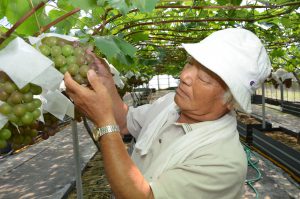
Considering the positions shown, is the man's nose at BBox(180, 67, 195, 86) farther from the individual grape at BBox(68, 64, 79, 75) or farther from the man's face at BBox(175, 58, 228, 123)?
the individual grape at BBox(68, 64, 79, 75)

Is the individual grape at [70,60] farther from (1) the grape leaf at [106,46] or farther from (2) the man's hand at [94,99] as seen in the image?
(1) the grape leaf at [106,46]

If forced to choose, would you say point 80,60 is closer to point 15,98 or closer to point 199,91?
point 15,98

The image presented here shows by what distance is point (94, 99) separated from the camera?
56.7 inches

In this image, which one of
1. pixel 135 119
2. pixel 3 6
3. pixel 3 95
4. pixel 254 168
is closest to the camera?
pixel 3 95

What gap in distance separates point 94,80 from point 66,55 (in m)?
0.16

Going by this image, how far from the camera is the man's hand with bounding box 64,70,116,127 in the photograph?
53.5 inches

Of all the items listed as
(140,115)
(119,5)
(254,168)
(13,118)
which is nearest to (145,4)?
(119,5)

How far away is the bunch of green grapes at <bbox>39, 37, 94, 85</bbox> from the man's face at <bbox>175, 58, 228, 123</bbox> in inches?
24.6

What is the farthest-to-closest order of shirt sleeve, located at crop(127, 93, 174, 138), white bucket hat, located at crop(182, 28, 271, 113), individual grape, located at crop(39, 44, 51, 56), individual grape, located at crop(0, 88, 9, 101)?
1. shirt sleeve, located at crop(127, 93, 174, 138)
2. white bucket hat, located at crop(182, 28, 271, 113)
3. individual grape, located at crop(39, 44, 51, 56)
4. individual grape, located at crop(0, 88, 9, 101)

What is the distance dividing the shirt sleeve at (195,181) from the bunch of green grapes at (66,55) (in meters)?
0.59

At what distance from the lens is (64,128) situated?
12484mm

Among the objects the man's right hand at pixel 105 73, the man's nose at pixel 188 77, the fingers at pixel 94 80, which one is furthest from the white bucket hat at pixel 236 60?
the fingers at pixel 94 80

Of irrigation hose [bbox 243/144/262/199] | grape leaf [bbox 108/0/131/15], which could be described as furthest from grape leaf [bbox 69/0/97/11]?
irrigation hose [bbox 243/144/262/199]

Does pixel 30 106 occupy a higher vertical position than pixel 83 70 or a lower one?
lower
